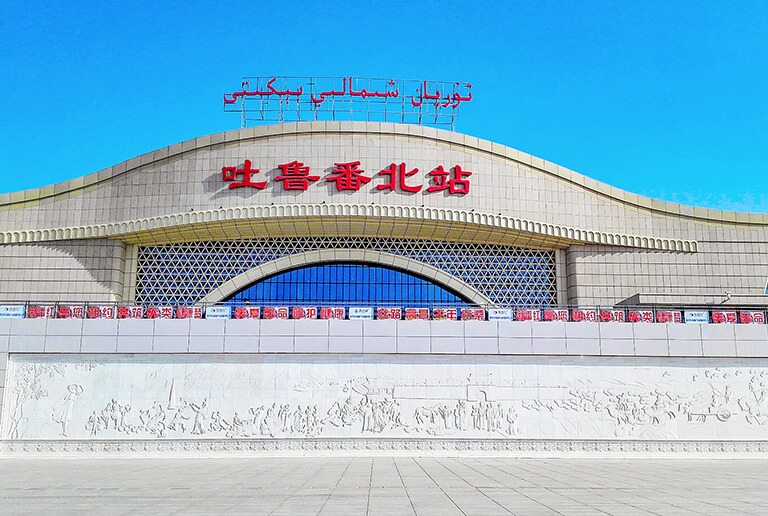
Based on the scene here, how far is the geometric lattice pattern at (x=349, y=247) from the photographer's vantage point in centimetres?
2338

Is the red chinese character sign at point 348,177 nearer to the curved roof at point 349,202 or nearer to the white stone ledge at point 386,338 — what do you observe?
the curved roof at point 349,202

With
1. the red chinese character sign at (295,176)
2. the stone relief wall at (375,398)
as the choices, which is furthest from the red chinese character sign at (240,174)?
the stone relief wall at (375,398)

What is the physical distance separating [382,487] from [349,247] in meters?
13.4

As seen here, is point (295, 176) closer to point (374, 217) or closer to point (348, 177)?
point (348, 177)

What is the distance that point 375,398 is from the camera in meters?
18.1

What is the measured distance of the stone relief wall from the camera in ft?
58.5

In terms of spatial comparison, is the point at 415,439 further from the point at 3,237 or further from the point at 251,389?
the point at 3,237

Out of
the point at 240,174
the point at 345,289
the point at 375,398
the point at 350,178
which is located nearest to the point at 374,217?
the point at 350,178

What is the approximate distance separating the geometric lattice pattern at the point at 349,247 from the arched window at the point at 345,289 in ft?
2.21

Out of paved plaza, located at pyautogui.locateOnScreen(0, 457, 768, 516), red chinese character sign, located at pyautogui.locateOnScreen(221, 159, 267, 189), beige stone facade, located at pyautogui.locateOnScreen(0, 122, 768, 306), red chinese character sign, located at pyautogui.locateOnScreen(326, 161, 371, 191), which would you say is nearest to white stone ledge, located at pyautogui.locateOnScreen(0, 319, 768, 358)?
paved plaza, located at pyautogui.locateOnScreen(0, 457, 768, 516)

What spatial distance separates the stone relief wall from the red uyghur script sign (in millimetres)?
6919

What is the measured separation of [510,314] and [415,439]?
406 cm

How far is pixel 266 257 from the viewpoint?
23781 mm

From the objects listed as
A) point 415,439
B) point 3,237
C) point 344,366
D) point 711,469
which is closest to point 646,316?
point 711,469
